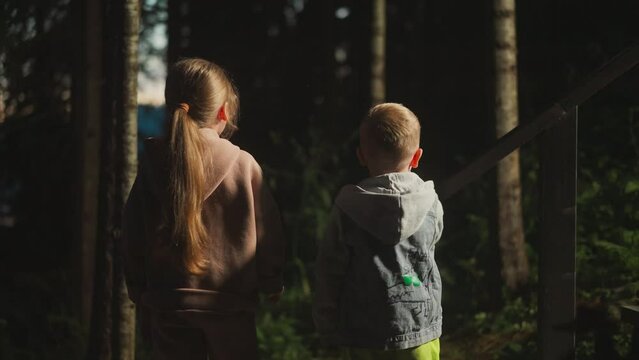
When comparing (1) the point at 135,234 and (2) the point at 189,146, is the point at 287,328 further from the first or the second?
(2) the point at 189,146

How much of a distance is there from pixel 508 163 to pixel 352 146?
3057 millimetres

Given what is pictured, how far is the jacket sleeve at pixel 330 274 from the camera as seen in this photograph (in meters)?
3.06

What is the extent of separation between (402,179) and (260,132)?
23.9 ft

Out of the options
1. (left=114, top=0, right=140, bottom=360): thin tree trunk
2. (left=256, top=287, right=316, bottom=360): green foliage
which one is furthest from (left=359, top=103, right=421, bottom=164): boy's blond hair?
(left=256, top=287, right=316, bottom=360): green foliage

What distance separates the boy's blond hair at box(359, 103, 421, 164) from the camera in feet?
9.82

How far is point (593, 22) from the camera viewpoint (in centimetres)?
761

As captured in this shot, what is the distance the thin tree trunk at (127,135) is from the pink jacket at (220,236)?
3.81ft

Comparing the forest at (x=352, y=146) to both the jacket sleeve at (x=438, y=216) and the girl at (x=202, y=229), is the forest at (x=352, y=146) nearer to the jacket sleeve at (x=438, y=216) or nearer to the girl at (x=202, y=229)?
the jacket sleeve at (x=438, y=216)

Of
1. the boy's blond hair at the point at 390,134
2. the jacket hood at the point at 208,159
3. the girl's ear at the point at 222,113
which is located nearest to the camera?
the boy's blond hair at the point at 390,134

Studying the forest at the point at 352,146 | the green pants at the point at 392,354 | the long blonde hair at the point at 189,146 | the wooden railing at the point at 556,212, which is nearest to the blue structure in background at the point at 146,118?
the forest at the point at 352,146

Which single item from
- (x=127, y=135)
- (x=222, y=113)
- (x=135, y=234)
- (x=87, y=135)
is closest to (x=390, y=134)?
(x=222, y=113)

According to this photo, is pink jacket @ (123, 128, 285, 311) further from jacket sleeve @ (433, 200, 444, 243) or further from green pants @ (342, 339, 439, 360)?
jacket sleeve @ (433, 200, 444, 243)

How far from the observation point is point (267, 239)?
10.5 feet

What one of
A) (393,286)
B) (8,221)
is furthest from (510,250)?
(8,221)
